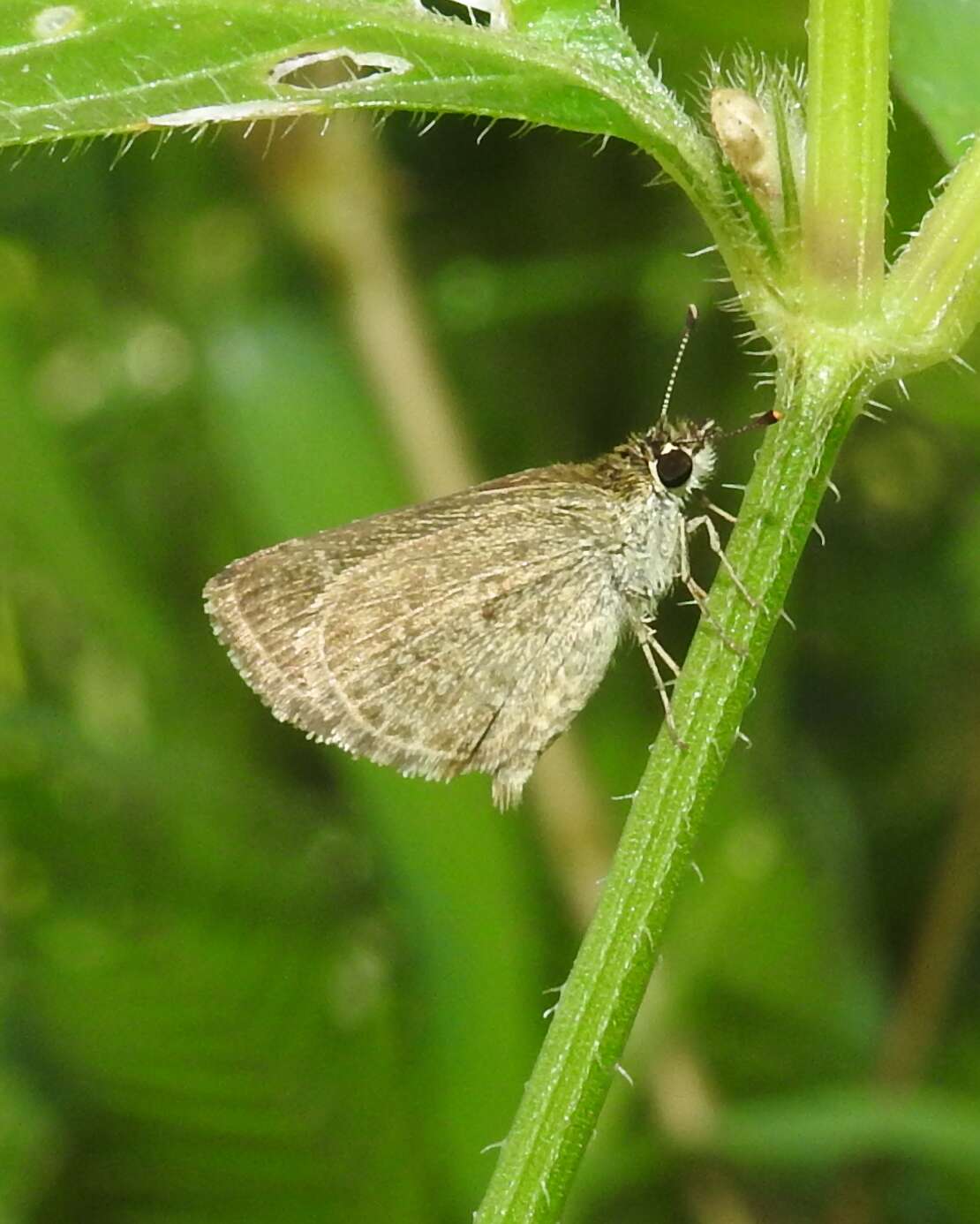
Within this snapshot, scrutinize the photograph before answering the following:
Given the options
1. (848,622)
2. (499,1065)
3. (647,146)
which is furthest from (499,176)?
(647,146)

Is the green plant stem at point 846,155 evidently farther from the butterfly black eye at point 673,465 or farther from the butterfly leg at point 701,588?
the butterfly black eye at point 673,465

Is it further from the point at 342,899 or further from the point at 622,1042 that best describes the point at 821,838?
the point at 622,1042

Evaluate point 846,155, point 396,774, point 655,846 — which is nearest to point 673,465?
point 846,155

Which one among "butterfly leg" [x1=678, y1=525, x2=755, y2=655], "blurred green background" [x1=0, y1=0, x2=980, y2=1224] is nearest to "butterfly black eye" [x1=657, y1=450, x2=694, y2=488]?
"butterfly leg" [x1=678, y1=525, x2=755, y2=655]

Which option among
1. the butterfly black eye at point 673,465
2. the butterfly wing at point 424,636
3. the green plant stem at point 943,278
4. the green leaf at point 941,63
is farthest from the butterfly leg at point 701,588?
the green leaf at point 941,63

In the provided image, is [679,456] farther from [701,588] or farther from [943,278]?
[943,278]

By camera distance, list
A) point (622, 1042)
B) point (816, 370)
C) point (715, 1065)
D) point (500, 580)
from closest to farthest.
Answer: point (622, 1042)
point (816, 370)
point (500, 580)
point (715, 1065)
